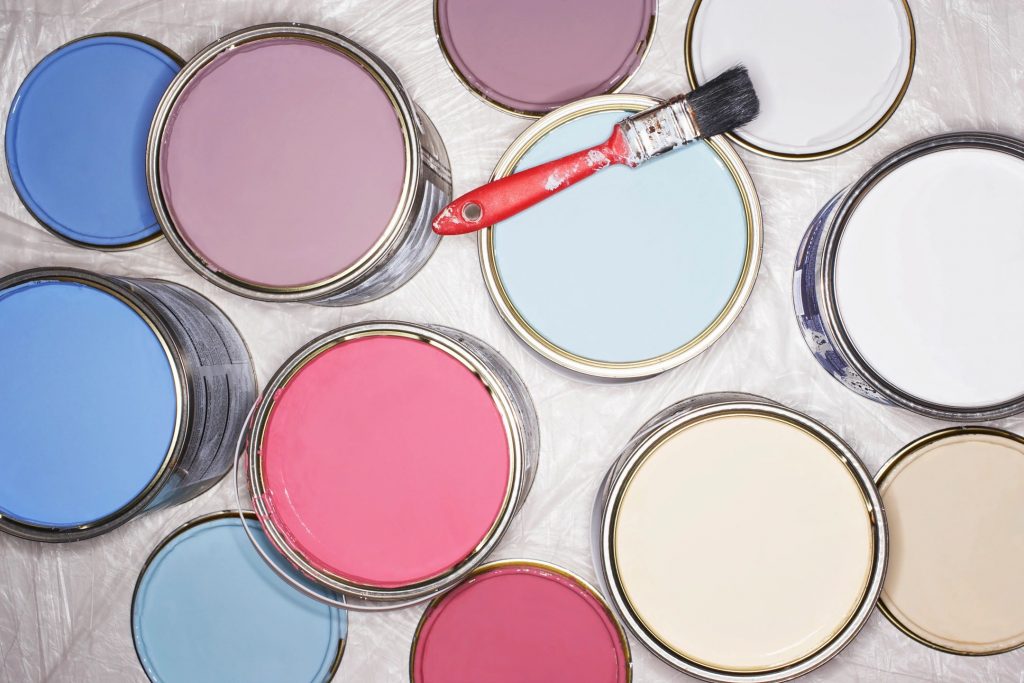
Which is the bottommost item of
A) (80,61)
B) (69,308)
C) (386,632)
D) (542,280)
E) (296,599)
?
(386,632)

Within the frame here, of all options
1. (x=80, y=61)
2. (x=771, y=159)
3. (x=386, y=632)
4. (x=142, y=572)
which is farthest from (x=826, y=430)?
(x=80, y=61)

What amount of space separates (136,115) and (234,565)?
0.70m

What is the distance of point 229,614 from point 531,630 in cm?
46

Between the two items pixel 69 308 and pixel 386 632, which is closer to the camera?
pixel 69 308

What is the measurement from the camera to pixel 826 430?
3.12ft

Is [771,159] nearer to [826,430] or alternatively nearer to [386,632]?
[826,430]

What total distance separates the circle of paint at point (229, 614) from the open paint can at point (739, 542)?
0.48 m

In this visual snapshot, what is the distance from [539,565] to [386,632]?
0.88 feet

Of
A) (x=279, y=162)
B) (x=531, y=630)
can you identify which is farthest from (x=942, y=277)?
(x=279, y=162)

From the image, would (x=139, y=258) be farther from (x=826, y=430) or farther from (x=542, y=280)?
(x=826, y=430)

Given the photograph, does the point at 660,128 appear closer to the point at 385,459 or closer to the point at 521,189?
the point at 521,189

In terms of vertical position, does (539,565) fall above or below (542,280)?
below

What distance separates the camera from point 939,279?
1.00 metres

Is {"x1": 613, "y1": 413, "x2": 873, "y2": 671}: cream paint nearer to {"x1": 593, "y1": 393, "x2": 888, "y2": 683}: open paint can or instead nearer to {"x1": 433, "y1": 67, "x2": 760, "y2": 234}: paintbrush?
{"x1": 593, "y1": 393, "x2": 888, "y2": 683}: open paint can
